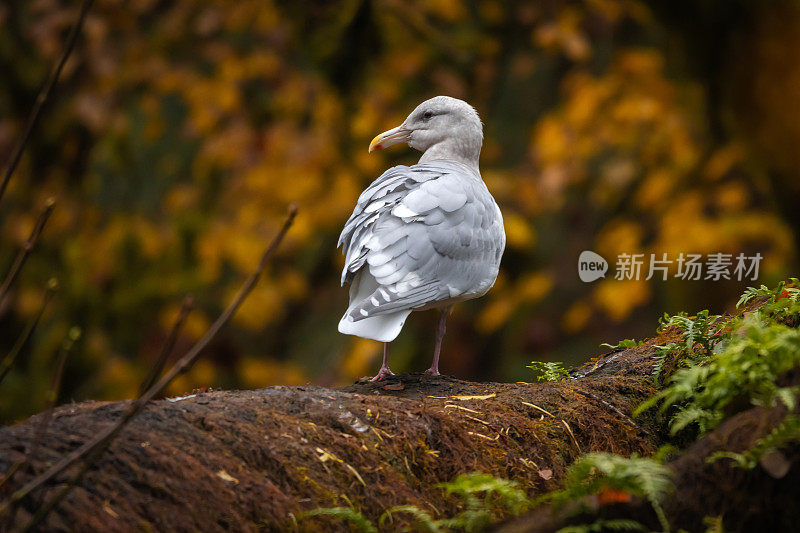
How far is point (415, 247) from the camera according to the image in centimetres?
392

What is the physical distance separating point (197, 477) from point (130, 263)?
552cm

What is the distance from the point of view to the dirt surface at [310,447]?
208cm

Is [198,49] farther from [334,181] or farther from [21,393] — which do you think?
[21,393]

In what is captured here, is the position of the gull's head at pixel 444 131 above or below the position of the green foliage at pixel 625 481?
above

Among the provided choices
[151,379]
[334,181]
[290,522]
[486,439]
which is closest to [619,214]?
[334,181]

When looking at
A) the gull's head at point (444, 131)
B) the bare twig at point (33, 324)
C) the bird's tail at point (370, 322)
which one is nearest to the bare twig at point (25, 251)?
the bare twig at point (33, 324)

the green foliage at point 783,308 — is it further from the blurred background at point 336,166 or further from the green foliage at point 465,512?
the blurred background at point 336,166

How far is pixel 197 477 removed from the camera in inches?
86.4

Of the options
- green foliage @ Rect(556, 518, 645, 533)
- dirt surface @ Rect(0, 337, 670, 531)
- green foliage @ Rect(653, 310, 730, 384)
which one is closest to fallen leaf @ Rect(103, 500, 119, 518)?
dirt surface @ Rect(0, 337, 670, 531)

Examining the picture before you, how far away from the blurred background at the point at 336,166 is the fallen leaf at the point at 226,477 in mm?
4262

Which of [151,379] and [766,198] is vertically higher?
[766,198]

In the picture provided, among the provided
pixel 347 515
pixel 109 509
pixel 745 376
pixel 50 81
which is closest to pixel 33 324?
pixel 50 81

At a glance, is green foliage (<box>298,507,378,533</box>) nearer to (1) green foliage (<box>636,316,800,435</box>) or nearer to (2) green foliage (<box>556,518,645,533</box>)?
(2) green foliage (<box>556,518,645,533</box>)

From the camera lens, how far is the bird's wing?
3811mm
